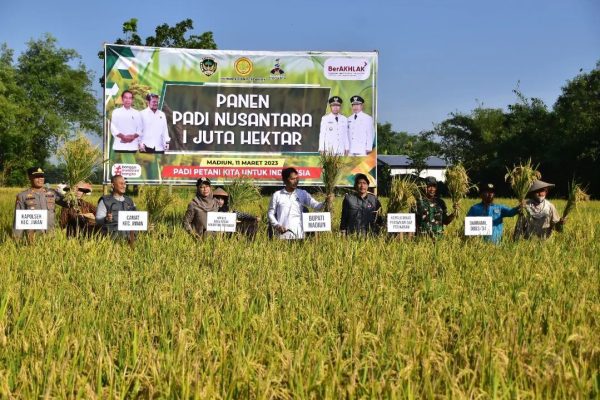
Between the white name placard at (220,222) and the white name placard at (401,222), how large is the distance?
6.72ft

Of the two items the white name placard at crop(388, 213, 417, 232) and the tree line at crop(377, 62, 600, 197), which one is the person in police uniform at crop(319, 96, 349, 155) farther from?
the tree line at crop(377, 62, 600, 197)

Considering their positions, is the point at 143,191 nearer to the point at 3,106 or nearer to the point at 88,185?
the point at 88,185

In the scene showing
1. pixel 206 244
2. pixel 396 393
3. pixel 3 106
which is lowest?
pixel 396 393

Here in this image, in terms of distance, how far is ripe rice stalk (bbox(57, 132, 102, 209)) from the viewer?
755 centimetres

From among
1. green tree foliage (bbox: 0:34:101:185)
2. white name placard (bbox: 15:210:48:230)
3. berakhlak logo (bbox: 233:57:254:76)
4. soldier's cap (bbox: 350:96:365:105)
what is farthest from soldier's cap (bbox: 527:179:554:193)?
green tree foliage (bbox: 0:34:101:185)

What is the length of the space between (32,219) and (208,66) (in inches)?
189

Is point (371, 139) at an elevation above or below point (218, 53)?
below

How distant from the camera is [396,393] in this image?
8.61 feet

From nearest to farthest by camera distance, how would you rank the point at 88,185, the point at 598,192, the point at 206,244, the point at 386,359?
the point at 386,359
the point at 206,244
the point at 88,185
the point at 598,192

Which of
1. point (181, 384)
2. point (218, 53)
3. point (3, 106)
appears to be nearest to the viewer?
point (181, 384)

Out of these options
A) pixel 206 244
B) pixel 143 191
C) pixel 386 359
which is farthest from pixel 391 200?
pixel 386 359

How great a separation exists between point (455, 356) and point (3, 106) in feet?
164

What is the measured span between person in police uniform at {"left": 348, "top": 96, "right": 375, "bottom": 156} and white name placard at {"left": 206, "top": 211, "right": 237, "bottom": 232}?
12.7ft

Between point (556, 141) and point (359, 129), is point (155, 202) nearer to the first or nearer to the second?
point (359, 129)
